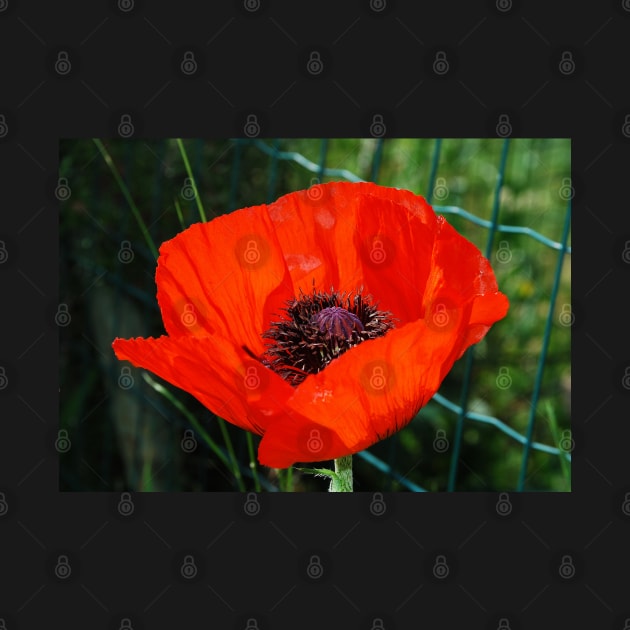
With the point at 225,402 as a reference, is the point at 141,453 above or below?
below

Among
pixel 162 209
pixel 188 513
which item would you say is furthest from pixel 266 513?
pixel 162 209

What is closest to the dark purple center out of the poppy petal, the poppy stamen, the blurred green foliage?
the poppy stamen

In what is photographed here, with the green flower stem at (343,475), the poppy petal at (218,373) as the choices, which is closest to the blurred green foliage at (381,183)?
the green flower stem at (343,475)

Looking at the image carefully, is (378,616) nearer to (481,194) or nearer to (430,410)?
(430,410)

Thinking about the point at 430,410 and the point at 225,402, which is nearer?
the point at 225,402

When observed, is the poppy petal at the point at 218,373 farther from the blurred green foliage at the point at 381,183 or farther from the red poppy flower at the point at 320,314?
the blurred green foliage at the point at 381,183

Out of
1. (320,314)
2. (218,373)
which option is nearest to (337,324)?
(320,314)
